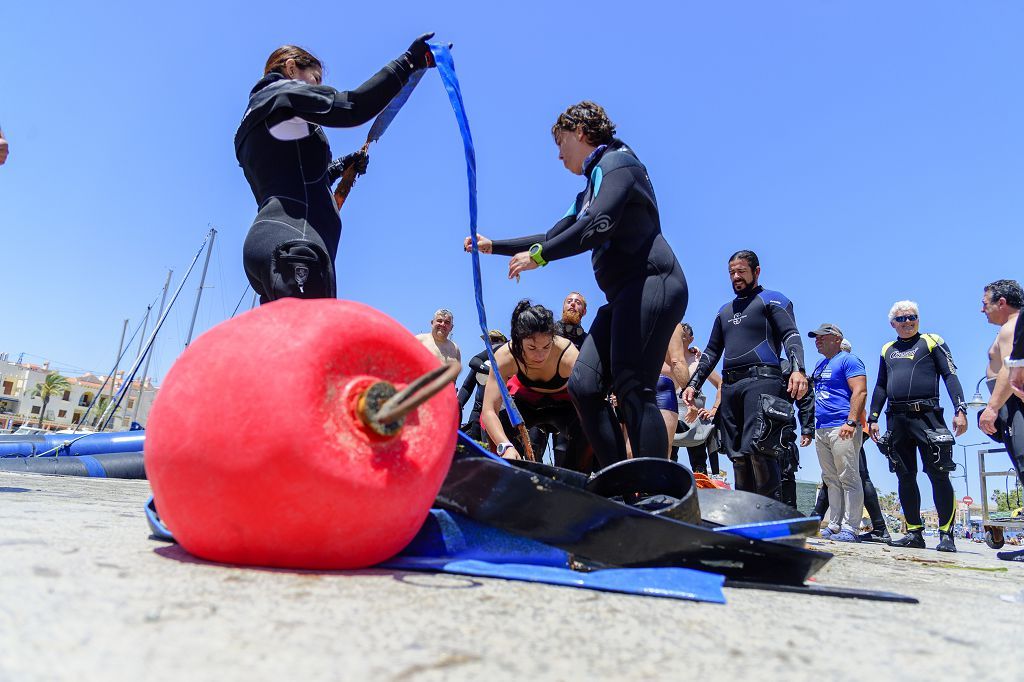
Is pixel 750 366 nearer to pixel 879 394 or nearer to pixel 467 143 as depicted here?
pixel 879 394

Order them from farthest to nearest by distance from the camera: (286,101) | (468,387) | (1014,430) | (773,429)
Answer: (468,387) < (773,429) < (1014,430) < (286,101)

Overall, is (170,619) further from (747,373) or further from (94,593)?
(747,373)

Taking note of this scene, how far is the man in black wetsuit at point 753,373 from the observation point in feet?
15.9

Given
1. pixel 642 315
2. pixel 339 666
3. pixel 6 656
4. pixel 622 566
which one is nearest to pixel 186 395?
pixel 6 656

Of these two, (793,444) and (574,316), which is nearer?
(793,444)

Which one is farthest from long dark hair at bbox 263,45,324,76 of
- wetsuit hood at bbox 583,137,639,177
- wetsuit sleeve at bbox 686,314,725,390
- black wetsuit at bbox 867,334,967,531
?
black wetsuit at bbox 867,334,967,531

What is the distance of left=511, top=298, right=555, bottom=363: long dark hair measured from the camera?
4520 millimetres

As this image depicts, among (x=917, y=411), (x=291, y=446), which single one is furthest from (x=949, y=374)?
(x=291, y=446)

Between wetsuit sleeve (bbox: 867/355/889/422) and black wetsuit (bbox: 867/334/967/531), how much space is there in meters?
0.16

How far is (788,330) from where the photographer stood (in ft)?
16.4

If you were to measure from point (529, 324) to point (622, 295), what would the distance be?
1390mm

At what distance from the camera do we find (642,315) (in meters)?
3.11

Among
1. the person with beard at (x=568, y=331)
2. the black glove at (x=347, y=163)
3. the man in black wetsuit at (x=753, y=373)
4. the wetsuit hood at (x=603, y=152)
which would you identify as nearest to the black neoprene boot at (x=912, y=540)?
the man in black wetsuit at (x=753, y=373)

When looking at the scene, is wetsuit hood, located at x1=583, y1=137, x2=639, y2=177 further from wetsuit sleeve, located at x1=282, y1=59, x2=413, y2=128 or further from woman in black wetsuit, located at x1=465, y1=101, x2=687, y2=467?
wetsuit sleeve, located at x1=282, y1=59, x2=413, y2=128
